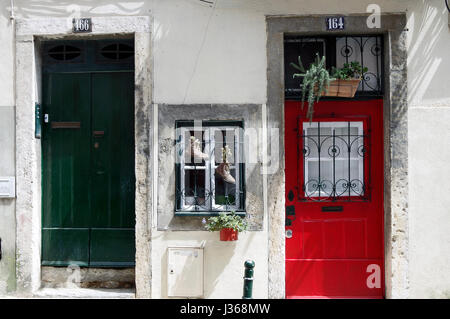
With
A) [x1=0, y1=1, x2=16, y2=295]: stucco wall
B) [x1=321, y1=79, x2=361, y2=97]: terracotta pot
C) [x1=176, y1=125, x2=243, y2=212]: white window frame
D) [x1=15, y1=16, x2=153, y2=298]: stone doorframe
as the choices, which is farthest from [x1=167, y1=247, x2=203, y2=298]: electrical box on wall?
[x1=321, y1=79, x2=361, y2=97]: terracotta pot

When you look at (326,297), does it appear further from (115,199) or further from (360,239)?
(115,199)

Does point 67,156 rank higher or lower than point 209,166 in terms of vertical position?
higher

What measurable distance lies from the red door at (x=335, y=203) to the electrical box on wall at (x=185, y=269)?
43.1 inches

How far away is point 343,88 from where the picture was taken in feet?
16.9

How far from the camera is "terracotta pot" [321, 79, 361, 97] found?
5.11 metres

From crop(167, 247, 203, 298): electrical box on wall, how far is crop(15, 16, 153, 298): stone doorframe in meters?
0.28

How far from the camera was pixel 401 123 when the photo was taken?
17.1 ft

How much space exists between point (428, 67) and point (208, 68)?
2515 mm

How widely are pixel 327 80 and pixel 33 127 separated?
3444mm

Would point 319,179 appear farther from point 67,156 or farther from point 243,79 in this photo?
point 67,156

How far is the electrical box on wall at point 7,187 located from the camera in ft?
17.6

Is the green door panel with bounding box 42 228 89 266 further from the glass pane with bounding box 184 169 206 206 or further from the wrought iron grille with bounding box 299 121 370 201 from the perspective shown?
the wrought iron grille with bounding box 299 121 370 201

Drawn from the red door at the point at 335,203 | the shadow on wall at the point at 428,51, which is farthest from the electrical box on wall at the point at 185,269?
the shadow on wall at the point at 428,51

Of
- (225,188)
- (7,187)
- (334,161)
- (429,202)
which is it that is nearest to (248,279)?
(225,188)
